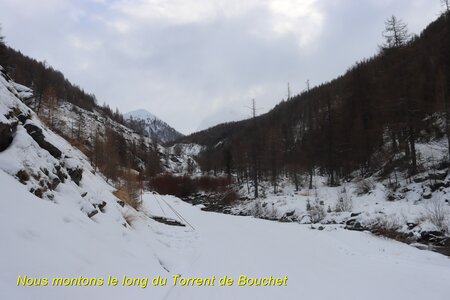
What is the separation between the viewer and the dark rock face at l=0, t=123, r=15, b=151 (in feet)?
21.5

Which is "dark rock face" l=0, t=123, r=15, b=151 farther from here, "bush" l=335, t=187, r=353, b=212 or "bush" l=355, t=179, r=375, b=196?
"bush" l=355, t=179, r=375, b=196

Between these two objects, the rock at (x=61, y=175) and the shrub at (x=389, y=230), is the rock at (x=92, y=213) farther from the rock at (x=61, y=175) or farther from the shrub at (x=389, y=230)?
the shrub at (x=389, y=230)

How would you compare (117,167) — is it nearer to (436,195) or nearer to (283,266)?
(283,266)

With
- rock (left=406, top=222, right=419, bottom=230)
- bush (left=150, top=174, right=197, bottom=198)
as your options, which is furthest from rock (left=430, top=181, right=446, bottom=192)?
bush (left=150, top=174, right=197, bottom=198)

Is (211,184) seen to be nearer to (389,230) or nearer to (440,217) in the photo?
(389,230)

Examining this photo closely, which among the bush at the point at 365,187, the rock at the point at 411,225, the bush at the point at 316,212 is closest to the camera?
the rock at the point at 411,225

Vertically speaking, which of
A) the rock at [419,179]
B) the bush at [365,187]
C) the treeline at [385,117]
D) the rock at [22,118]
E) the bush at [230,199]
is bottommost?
the bush at [230,199]

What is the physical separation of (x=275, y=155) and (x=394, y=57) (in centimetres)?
2310

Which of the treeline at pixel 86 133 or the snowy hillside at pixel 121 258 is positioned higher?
the treeline at pixel 86 133

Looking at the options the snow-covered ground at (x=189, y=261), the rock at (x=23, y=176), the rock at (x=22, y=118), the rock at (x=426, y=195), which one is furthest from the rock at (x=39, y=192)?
the rock at (x=426, y=195)

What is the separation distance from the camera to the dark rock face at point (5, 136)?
6547 mm

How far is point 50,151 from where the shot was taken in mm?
8766

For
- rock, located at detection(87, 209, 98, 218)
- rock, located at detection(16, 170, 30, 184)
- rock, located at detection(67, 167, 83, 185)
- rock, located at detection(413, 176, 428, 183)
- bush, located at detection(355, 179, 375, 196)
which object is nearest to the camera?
rock, located at detection(16, 170, 30, 184)

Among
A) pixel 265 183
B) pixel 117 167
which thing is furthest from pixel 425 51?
pixel 117 167
